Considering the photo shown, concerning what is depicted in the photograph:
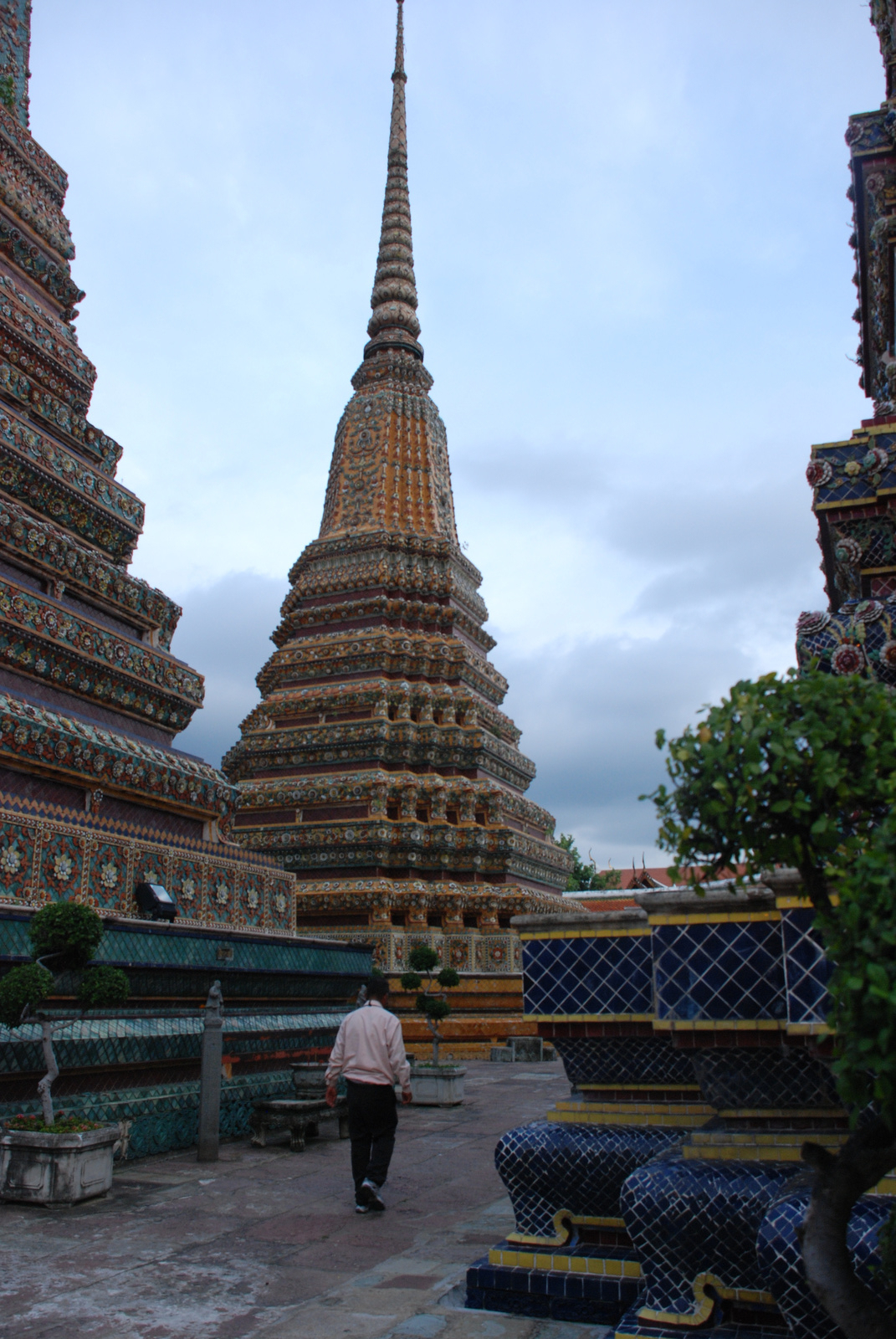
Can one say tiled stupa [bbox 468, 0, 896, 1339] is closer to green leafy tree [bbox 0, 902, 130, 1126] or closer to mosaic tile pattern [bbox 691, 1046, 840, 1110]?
mosaic tile pattern [bbox 691, 1046, 840, 1110]

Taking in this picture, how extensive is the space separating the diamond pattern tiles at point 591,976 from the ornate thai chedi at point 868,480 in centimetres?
173

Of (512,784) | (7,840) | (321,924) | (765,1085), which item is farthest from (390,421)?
(765,1085)

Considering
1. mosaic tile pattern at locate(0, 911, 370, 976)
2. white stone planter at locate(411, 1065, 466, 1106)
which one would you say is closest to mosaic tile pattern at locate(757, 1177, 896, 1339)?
mosaic tile pattern at locate(0, 911, 370, 976)

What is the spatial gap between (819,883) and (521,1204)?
2.82m

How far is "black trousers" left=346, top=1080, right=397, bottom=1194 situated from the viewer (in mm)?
6523

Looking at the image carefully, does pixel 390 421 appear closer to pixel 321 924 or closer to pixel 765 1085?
pixel 321 924

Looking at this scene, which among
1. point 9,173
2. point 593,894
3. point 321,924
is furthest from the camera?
point 321,924

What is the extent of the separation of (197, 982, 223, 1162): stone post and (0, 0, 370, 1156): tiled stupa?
1.70ft

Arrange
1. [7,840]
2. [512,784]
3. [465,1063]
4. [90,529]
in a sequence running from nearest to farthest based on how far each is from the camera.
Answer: [7,840]
[90,529]
[465,1063]
[512,784]

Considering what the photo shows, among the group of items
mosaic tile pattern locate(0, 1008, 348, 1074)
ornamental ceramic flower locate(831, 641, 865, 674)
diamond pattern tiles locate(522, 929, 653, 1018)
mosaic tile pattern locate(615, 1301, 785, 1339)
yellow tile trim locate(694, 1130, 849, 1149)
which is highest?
ornamental ceramic flower locate(831, 641, 865, 674)

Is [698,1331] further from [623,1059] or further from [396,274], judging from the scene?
[396,274]

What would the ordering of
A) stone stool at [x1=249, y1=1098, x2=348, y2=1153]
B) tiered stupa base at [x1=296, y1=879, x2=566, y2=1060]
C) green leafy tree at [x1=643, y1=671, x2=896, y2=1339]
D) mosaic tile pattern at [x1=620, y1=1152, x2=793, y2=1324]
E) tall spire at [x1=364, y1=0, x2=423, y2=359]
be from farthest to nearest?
tall spire at [x1=364, y1=0, x2=423, y2=359] → tiered stupa base at [x1=296, y1=879, x2=566, y2=1060] → stone stool at [x1=249, y1=1098, x2=348, y2=1153] → mosaic tile pattern at [x1=620, y1=1152, x2=793, y2=1324] → green leafy tree at [x1=643, y1=671, x2=896, y2=1339]

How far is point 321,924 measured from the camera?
1891cm

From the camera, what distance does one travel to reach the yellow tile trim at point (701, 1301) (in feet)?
12.2
